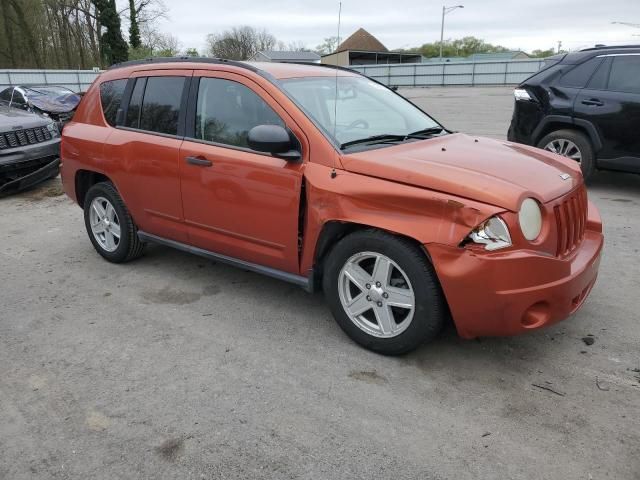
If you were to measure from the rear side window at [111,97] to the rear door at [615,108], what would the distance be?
5.60 metres

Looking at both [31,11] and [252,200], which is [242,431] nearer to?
[252,200]

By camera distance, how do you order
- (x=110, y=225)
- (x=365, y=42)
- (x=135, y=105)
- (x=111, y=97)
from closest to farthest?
(x=135, y=105)
(x=111, y=97)
(x=110, y=225)
(x=365, y=42)

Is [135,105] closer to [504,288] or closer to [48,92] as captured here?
[504,288]

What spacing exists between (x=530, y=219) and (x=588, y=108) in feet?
16.1

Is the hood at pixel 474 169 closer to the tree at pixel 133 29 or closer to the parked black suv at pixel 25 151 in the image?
the parked black suv at pixel 25 151

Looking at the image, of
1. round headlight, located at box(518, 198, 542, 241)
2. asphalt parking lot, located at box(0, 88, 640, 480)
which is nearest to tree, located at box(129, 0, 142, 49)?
asphalt parking lot, located at box(0, 88, 640, 480)

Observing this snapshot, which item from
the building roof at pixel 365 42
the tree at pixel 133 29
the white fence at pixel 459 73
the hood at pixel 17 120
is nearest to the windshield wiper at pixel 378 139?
the hood at pixel 17 120

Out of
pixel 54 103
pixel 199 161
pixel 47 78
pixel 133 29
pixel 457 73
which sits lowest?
pixel 54 103

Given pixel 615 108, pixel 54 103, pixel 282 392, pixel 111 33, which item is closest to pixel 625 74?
pixel 615 108

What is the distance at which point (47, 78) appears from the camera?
24.9 m

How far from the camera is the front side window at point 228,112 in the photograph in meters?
3.67

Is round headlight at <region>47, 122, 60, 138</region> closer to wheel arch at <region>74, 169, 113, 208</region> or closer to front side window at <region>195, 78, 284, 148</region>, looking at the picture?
wheel arch at <region>74, 169, 113, 208</region>

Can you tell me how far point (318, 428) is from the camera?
2664mm

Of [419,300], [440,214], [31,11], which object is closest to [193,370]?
[419,300]
